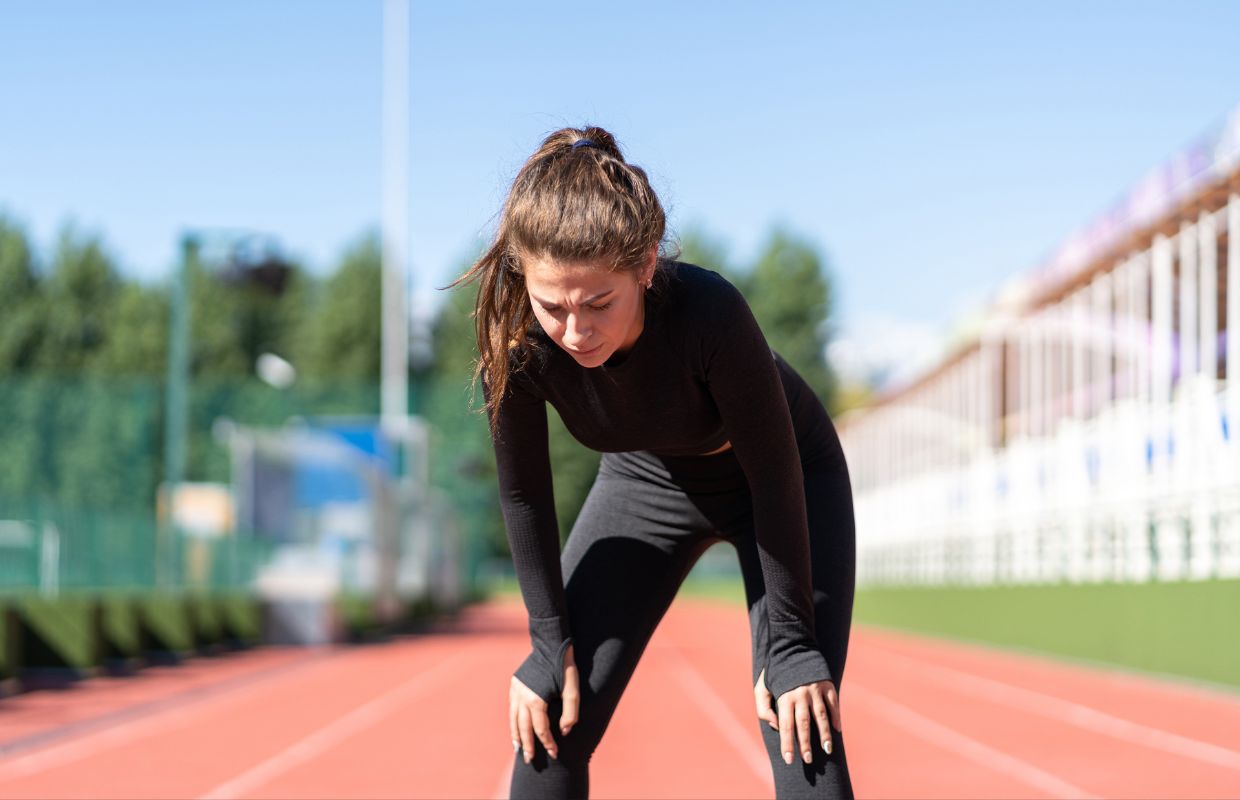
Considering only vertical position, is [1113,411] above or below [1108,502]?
above

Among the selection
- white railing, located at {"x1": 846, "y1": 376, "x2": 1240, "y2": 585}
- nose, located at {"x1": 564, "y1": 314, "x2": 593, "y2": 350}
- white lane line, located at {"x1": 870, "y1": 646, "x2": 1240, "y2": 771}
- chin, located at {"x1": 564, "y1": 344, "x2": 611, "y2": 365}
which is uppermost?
nose, located at {"x1": 564, "y1": 314, "x2": 593, "y2": 350}

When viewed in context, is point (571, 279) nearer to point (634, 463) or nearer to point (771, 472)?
point (771, 472)

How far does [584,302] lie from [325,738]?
789 cm

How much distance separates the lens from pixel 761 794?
723 centimetres

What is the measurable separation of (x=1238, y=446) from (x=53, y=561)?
51.5 feet

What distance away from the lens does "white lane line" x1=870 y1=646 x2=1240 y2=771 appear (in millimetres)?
9148

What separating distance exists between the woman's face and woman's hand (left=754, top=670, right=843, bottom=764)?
0.69 meters

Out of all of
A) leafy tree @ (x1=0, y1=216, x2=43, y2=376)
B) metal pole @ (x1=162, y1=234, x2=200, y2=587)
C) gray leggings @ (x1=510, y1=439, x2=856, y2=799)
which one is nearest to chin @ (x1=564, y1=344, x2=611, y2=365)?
gray leggings @ (x1=510, y1=439, x2=856, y2=799)

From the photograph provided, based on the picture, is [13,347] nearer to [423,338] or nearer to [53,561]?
[423,338]

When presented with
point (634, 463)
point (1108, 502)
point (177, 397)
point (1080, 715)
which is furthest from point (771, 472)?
point (177, 397)

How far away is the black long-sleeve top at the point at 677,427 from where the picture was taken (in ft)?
9.02

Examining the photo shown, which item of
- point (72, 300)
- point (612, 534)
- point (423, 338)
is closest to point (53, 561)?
point (612, 534)

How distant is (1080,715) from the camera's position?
11.7m

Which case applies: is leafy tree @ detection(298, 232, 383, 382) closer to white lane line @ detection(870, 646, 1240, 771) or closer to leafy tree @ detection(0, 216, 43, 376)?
leafy tree @ detection(0, 216, 43, 376)
